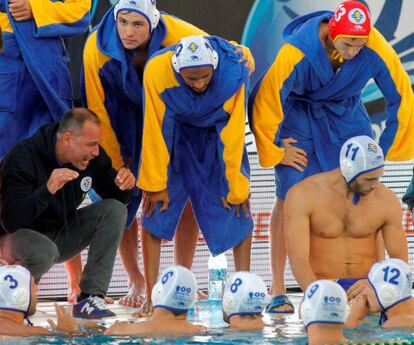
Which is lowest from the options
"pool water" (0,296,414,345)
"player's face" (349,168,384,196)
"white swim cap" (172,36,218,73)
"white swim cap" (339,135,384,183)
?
"pool water" (0,296,414,345)

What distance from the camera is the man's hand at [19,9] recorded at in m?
7.40

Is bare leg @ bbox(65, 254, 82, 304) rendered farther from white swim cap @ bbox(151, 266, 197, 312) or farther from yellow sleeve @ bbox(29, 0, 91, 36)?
white swim cap @ bbox(151, 266, 197, 312)

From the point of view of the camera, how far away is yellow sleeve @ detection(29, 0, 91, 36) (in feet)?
24.4

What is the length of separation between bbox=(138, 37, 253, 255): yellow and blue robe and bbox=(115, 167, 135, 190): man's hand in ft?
0.23

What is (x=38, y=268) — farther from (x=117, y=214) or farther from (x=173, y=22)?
(x=173, y=22)

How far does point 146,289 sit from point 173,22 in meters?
1.60

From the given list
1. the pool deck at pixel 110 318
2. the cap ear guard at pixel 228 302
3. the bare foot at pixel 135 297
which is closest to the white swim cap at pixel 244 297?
the cap ear guard at pixel 228 302

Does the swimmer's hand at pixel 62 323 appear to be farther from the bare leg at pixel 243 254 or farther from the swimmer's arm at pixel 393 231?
the swimmer's arm at pixel 393 231

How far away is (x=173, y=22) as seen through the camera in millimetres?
7648

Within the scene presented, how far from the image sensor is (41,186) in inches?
271

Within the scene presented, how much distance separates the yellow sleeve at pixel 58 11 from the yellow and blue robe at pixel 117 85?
0.15 m

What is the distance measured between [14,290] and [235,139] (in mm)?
1743

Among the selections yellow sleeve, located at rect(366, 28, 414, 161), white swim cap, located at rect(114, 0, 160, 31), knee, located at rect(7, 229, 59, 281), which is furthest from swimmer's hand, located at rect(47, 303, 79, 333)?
yellow sleeve, located at rect(366, 28, 414, 161)

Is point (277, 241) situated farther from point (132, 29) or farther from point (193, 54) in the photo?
point (132, 29)
